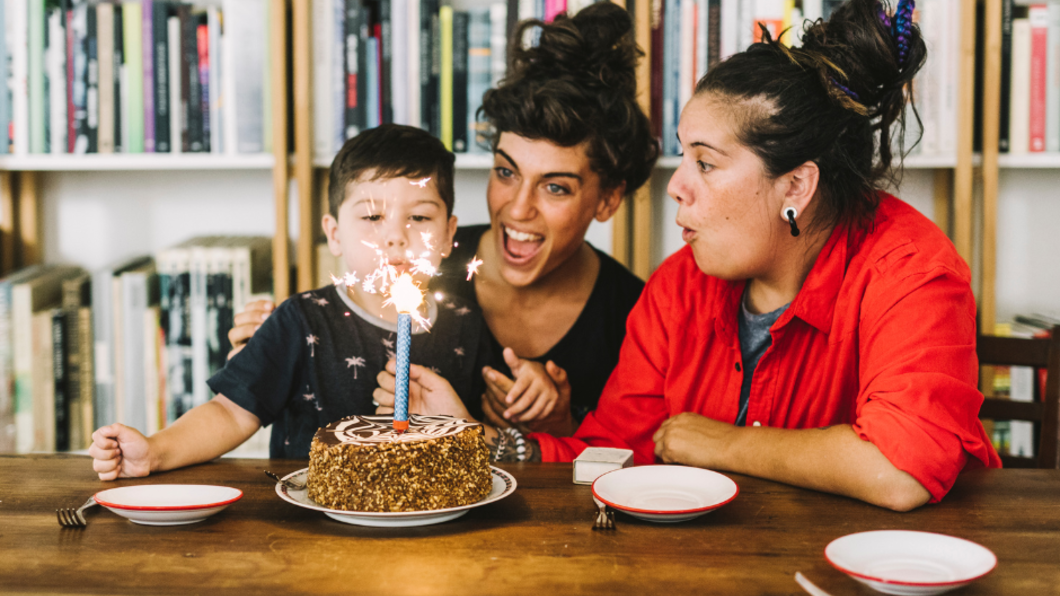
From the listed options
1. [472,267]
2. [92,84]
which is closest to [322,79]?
[92,84]

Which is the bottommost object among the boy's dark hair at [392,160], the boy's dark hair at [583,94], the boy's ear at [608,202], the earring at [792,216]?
the earring at [792,216]

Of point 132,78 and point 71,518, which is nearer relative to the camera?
point 71,518

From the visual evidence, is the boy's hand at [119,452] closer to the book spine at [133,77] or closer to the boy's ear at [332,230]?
the boy's ear at [332,230]

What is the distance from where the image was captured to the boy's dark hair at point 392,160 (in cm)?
147

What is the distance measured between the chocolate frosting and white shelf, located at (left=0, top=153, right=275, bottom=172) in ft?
4.16

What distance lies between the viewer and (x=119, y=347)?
219 cm

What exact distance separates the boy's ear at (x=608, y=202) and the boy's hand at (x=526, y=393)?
17.1 inches

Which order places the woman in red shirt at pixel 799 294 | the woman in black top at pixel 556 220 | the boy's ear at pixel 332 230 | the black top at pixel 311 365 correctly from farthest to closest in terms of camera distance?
the woman in black top at pixel 556 220, the boy's ear at pixel 332 230, the black top at pixel 311 365, the woman in red shirt at pixel 799 294

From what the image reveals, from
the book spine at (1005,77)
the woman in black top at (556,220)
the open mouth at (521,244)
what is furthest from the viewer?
the book spine at (1005,77)

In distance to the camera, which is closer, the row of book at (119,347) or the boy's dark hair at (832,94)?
the boy's dark hair at (832,94)

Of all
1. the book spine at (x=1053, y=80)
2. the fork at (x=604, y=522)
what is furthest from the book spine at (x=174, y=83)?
the book spine at (x=1053, y=80)

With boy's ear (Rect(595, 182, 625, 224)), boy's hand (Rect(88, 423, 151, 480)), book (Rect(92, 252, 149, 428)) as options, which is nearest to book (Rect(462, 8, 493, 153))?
boy's ear (Rect(595, 182, 625, 224))

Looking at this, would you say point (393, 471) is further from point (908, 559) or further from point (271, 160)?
point (271, 160)

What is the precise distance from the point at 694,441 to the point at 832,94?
1.94 ft
